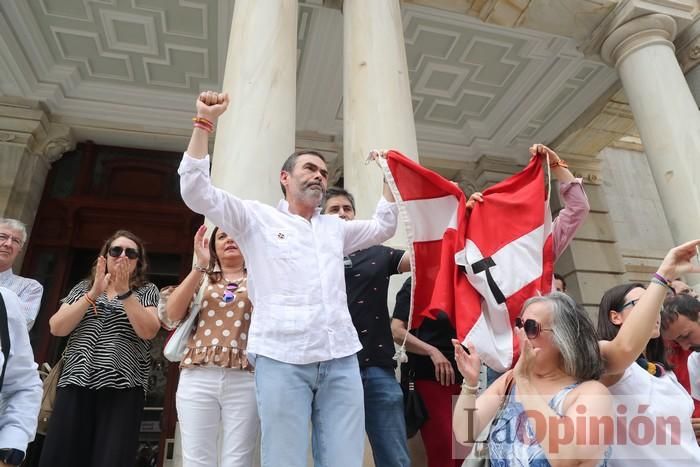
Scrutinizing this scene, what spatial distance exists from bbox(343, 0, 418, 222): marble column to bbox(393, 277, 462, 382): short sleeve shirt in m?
0.58

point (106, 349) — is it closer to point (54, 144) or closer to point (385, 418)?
point (385, 418)

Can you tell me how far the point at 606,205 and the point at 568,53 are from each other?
141 inches

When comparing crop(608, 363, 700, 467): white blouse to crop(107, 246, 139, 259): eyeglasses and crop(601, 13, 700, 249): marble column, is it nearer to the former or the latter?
crop(107, 246, 139, 259): eyeglasses

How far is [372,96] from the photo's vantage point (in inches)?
161

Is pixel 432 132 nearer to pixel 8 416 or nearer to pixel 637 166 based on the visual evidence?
pixel 637 166

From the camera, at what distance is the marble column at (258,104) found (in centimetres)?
333

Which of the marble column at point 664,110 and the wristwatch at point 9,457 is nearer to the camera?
the wristwatch at point 9,457

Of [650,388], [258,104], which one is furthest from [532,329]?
[258,104]

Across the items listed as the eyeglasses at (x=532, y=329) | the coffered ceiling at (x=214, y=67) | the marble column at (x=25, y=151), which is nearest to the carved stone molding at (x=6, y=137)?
the marble column at (x=25, y=151)

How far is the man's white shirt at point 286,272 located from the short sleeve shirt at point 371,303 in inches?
17.2

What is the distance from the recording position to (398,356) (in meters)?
2.56

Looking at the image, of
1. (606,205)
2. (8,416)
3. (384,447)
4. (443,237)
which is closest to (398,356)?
(384,447)

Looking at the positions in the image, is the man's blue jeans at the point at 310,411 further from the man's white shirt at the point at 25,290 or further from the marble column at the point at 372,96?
the man's white shirt at the point at 25,290

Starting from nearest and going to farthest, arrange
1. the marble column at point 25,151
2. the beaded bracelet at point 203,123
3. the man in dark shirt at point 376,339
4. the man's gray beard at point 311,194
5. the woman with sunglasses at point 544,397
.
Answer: the woman with sunglasses at point 544,397
the beaded bracelet at point 203,123
the man's gray beard at point 311,194
the man in dark shirt at point 376,339
the marble column at point 25,151
